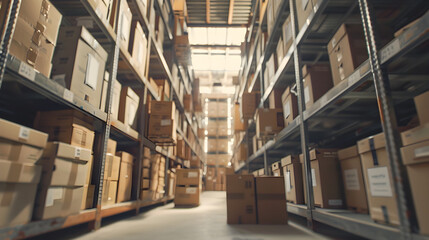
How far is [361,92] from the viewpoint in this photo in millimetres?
1654

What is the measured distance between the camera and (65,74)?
168 cm

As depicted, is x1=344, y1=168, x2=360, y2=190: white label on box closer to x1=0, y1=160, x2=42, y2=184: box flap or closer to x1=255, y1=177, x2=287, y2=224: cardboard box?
x1=255, y1=177, x2=287, y2=224: cardboard box

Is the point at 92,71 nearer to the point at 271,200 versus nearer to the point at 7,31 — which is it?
the point at 7,31

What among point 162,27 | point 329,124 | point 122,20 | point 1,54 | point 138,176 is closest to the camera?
point 1,54

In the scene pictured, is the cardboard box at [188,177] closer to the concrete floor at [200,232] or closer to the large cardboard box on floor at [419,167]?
A: the concrete floor at [200,232]

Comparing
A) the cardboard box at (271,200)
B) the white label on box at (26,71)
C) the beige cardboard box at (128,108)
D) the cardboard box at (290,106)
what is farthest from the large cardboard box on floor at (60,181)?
the cardboard box at (290,106)

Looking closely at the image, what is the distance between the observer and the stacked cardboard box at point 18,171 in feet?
3.53

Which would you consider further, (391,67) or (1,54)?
(391,67)

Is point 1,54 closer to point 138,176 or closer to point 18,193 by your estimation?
point 18,193

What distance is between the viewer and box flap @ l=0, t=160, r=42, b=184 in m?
1.06

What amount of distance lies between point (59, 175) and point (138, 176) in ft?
4.96

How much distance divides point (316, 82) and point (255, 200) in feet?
4.29

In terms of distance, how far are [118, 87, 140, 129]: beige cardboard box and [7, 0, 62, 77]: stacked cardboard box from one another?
46.4 inches

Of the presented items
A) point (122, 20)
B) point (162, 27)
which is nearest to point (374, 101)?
point (122, 20)
